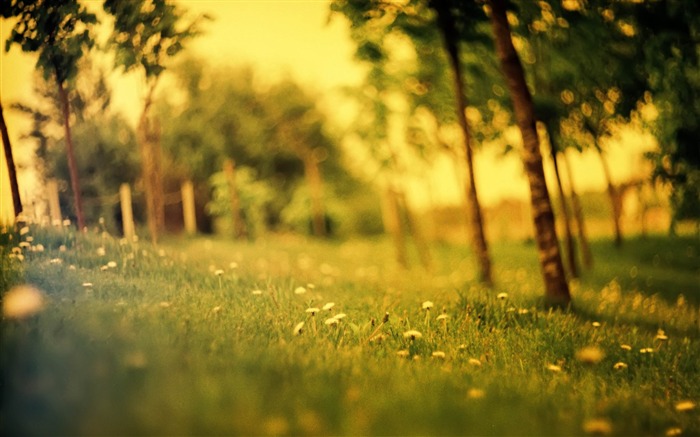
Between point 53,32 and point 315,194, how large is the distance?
732 inches

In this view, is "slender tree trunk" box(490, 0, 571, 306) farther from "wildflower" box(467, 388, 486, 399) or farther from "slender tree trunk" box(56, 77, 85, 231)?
"slender tree trunk" box(56, 77, 85, 231)

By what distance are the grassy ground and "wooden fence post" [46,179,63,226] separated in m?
0.21

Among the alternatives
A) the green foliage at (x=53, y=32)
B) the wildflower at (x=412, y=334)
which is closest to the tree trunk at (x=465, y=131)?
the wildflower at (x=412, y=334)

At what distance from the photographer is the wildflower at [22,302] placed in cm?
377

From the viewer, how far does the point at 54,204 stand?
513 centimetres

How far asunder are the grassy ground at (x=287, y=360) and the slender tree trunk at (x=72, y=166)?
0.95 feet

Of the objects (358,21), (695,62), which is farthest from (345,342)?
(695,62)

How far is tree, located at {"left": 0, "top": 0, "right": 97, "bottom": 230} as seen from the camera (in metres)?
4.93

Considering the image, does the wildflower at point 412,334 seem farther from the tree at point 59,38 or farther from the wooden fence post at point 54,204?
the wooden fence post at point 54,204

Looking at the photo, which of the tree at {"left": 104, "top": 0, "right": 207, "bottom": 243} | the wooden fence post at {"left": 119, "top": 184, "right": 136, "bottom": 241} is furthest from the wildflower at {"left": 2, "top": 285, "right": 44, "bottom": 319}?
the tree at {"left": 104, "top": 0, "right": 207, "bottom": 243}

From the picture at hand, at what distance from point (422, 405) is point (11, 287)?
3706mm

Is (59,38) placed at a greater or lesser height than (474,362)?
greater

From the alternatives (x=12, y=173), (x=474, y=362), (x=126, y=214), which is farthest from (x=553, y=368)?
(x=12, y=173)

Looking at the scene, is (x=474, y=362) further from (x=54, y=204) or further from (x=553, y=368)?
(x=54, y=204)
